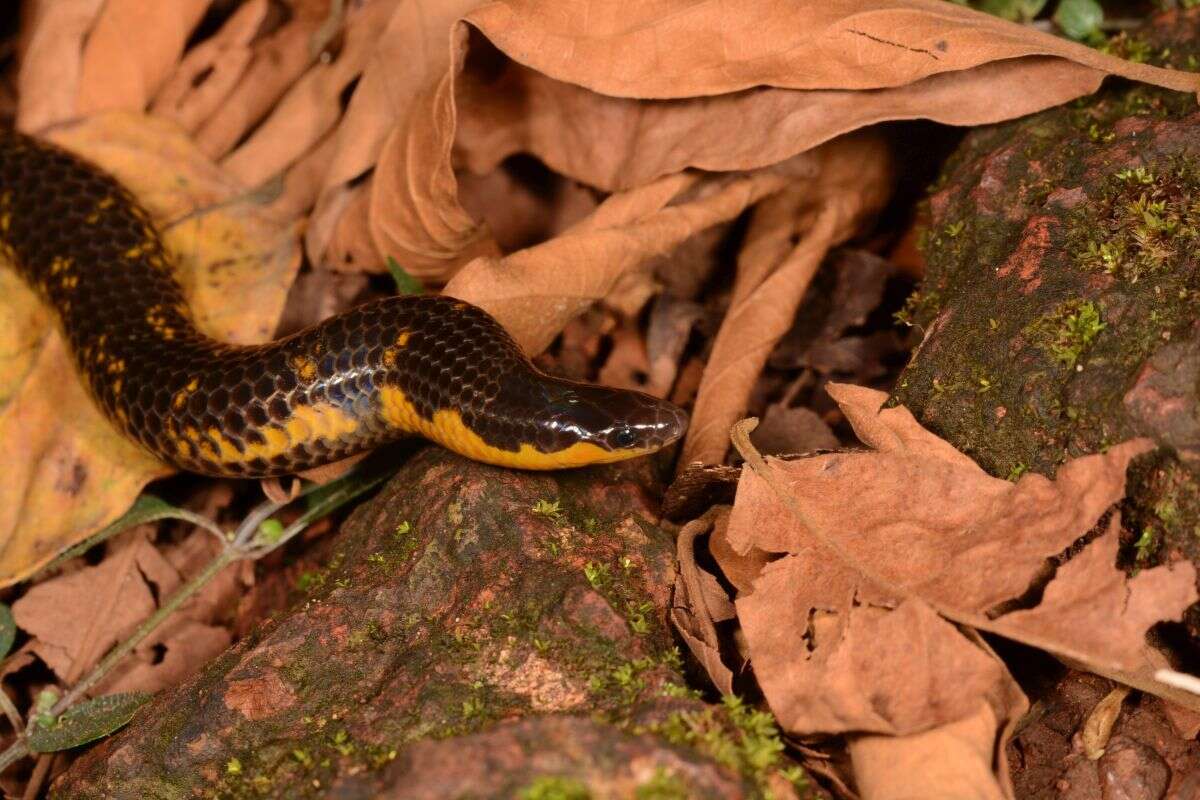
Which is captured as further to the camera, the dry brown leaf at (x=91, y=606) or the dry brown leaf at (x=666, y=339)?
the dry brown leaf at (x=666, y=339)

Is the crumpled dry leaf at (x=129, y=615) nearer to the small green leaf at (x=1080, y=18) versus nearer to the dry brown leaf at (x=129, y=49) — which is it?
the dry brown leaf at (x=129, y=49)

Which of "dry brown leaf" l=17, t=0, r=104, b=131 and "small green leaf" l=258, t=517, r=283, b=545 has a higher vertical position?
"dry brown leaf" l=17, t=0, r=104, b=131

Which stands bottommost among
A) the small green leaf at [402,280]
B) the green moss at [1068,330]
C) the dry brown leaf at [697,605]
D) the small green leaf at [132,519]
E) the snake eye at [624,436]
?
the small green leaf at [132,519]

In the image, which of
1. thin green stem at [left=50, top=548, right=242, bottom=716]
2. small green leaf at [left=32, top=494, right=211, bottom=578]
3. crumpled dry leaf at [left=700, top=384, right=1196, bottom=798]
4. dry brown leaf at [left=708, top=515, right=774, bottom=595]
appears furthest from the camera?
small green leaf at [left=32, top=494, right=211, bottom=578]

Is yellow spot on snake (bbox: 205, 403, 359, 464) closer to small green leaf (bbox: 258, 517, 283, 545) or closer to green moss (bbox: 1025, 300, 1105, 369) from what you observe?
small green leaf (bbox: 258, 517, 283, 545)

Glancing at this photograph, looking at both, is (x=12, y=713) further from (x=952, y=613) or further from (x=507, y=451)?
(x=952, y=613)

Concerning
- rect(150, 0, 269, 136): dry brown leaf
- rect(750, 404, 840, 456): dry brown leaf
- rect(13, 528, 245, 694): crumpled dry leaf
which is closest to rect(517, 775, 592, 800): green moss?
rect(750, 404, 840, 456): dry brown leaf

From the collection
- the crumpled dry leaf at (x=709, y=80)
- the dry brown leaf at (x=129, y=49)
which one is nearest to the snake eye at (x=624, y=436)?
the crumpled dry leaf at (x=709, y=80)

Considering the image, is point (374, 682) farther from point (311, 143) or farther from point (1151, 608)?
point (311, 143)

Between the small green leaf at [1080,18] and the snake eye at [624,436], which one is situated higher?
the small green leaf at [1080,18]
